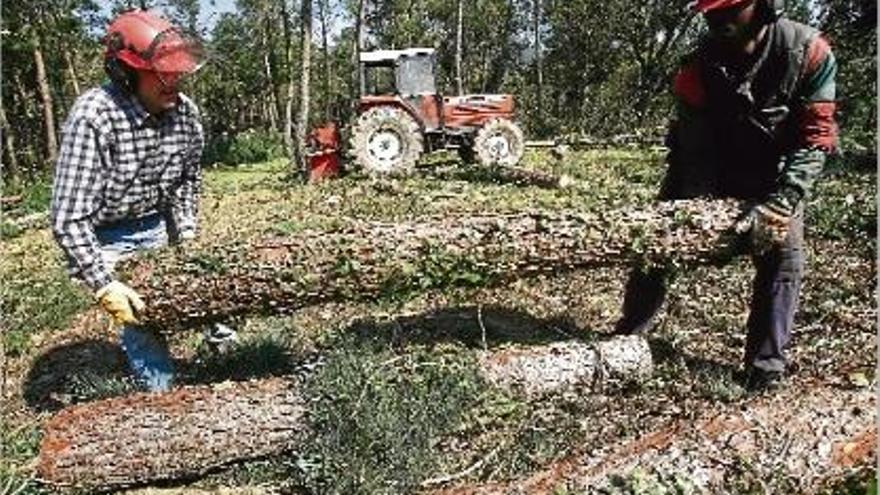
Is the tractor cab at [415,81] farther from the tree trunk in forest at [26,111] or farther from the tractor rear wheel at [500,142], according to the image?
the tree trunk in forest at [26,111]

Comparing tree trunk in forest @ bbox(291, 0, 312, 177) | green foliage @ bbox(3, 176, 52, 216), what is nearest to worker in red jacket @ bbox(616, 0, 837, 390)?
tree trunk in forest @ bbox(291, 0, 312, 177)

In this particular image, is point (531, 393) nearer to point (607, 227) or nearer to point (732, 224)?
point (607, 227)

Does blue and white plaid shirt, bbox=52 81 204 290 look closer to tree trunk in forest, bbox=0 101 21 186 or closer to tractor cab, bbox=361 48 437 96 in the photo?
tractor cab, bbox=361 48 437 96

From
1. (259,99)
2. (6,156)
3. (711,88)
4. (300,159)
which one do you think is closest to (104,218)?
(711,88)

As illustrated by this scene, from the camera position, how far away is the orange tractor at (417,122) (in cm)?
1474

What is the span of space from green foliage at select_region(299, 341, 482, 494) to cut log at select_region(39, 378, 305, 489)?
197mm

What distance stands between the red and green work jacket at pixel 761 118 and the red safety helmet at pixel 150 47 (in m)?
2.45

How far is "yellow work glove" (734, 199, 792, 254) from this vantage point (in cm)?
419

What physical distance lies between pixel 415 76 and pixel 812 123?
40.1ft

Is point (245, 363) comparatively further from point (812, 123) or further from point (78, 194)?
point (812, 123)

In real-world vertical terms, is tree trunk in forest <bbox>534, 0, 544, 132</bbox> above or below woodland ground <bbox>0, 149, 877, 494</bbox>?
above

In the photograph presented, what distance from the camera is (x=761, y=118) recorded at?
14.1 ft

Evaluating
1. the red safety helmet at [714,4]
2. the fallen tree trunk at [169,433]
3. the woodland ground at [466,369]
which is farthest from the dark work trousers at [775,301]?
the fallen tree trunk at [169,433]

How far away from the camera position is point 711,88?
4.48 m
